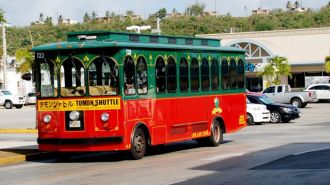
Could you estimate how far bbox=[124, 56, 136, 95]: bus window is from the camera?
18923mm

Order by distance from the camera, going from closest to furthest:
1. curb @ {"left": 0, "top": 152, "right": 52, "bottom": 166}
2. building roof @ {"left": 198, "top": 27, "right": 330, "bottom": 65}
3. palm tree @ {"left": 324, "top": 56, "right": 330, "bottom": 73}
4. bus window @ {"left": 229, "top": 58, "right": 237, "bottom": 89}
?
curb @ {"left": 0, "top": 152, "right": 52, "bottom": 166}, bus window @ {"left": 229, "top": 58, "right": 237, "bottom": 89}, palm tree @ {"left": 324, "top": 56, "right": 330, "bottom": 73}, building roof @ {"left": 198, "top": 27, "right": 330, "bottom": 65}

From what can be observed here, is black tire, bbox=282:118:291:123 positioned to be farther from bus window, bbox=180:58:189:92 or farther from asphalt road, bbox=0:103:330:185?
bus window, bbox=180:58:189:92

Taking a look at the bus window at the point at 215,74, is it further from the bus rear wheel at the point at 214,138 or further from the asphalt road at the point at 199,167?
the asphalt road at the point at 199,167

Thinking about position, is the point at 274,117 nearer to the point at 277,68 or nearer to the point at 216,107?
the point at 216,107

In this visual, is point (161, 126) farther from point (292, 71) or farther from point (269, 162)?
point (292, 71)

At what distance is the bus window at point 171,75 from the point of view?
68.2 feet

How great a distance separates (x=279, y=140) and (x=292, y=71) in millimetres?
59652

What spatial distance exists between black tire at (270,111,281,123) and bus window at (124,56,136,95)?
1910 centimetres

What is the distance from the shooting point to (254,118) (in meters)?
35.8

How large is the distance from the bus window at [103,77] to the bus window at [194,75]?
11.9 feet

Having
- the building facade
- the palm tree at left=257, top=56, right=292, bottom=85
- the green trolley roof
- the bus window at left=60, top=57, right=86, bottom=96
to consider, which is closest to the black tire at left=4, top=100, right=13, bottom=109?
the building facade

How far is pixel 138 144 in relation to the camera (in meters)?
19.3

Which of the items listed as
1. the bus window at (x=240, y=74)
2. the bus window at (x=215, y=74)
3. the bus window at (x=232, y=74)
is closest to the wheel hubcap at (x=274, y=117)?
the bus window at (x=240, y=74)

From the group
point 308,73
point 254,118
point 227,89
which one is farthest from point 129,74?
point 308,73
